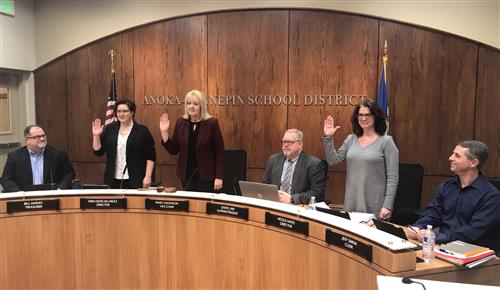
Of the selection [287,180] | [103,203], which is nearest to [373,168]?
[287,180]

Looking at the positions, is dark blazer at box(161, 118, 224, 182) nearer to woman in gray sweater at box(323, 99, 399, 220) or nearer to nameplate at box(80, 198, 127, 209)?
nameplate at box(80, 198, 127, 209)

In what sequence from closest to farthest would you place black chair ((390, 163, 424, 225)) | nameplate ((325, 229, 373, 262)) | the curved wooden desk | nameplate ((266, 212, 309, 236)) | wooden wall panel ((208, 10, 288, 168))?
1. nameplate ((325, 229, 373, 262))
2. nameplate ((266, 212, 309, 236))
3. the curved wooden desk
4. black chair ((390, 163, 424, 225))
5. wooden wall panel ((208, 10, 288, 168))

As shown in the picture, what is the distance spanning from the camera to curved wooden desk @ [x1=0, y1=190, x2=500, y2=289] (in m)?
2.16

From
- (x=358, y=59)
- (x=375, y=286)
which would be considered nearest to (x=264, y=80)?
(x=358, y=59)

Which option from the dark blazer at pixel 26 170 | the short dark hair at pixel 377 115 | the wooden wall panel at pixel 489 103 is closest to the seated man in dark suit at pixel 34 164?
the dark blazer at pixel 26 170

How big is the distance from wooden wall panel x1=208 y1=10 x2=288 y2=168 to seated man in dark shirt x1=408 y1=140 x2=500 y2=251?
2.64 metres

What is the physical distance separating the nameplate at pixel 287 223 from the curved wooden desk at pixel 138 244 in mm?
23

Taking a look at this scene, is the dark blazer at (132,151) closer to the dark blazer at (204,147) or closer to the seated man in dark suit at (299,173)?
the dark blazer at (204,147)

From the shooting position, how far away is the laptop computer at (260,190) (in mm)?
2362

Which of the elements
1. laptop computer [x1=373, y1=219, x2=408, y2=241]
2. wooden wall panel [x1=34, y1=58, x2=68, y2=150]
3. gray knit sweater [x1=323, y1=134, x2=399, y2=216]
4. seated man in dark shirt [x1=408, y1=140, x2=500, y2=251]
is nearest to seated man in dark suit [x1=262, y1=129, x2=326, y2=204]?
gray knit sweater [x1=323, y1=134, x2=399, y2=216]

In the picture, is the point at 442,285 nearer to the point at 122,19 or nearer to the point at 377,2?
the point at 377,2

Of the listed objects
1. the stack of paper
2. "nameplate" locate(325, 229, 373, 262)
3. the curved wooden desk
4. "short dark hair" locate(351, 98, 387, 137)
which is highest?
"short dark hair" locate(351, 98, 387, 137)

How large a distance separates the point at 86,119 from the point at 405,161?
4059mm

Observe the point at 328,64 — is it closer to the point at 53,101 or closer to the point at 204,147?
the point at 204,147
